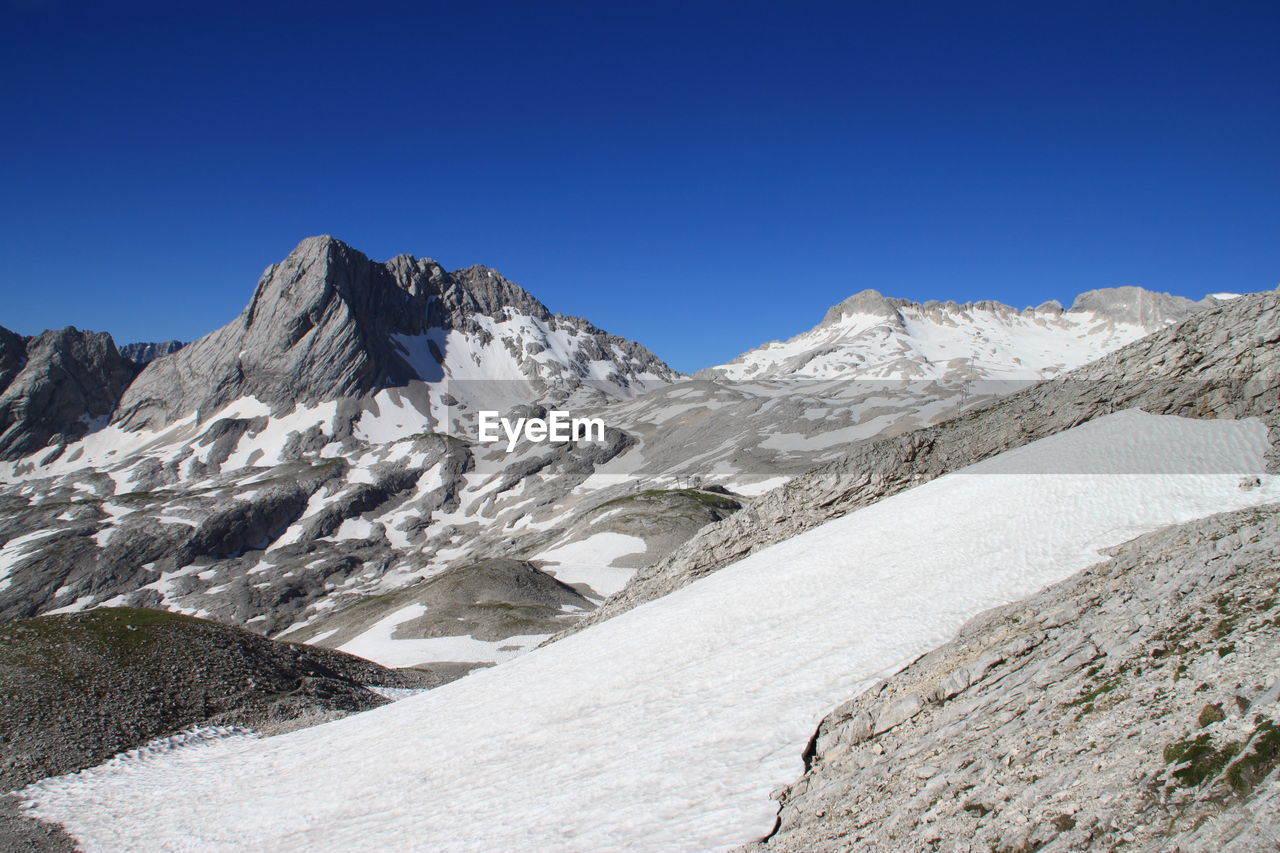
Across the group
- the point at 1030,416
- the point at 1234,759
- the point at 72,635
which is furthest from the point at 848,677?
the point at 72,635

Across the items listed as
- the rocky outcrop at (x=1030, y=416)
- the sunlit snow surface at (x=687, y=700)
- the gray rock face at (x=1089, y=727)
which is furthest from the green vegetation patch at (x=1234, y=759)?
the rocky outcrop at (x=1030, y=416)

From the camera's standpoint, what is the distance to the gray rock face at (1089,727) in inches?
276

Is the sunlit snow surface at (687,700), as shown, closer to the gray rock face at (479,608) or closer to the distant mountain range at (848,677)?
the distant mountain range at (848,677)

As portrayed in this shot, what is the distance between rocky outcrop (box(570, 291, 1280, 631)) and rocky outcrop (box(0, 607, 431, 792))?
1633cm

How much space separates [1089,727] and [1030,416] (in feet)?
79.4

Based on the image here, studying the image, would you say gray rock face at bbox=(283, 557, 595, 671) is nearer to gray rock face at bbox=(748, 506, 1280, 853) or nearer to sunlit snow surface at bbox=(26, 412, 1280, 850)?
sunlit snow surface at bbox=(26, 412, 1280, 850)

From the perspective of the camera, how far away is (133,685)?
1260 inches

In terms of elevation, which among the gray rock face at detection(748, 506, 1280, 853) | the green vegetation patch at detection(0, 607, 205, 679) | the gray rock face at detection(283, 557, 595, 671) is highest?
the green vegetation patch at detection(0, 607, 205, 679)

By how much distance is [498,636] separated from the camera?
191 feet

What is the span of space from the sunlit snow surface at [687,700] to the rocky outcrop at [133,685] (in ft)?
8.85

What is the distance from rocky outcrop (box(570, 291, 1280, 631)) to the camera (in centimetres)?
2448

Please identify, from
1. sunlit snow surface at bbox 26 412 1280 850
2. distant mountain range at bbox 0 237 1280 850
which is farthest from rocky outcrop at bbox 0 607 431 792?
sunlit snow surface at bbox 26 412 1280 850

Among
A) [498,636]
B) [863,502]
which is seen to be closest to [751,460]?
[498,636]

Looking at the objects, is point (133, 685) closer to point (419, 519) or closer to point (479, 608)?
point (479, 608)
